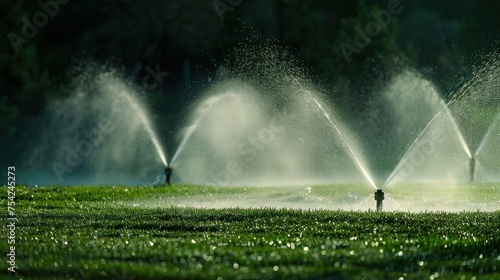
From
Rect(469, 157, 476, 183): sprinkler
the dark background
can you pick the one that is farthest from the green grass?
the dark background

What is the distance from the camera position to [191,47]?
39.5 metres

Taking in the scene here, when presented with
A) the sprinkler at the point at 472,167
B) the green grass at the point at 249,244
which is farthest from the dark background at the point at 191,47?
the green grass at the point at 249,244

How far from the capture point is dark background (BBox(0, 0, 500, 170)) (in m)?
37.2

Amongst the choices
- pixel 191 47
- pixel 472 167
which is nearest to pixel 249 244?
pixel 472 167

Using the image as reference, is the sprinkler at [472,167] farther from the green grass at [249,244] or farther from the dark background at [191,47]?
the dark background at [191,47]

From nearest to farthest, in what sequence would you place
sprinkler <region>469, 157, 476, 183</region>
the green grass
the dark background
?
the green grass
sprinkler <region>469, 157, 476, 183</region>
the dark background

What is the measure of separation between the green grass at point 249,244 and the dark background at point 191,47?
2136 centimetres

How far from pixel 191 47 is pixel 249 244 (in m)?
29.5

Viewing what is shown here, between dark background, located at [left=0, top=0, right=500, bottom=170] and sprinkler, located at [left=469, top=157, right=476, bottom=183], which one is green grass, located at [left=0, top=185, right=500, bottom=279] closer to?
sprinkler, located at [left=469, top=157, right=476, bottom=183]

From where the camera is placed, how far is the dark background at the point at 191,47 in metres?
37.2

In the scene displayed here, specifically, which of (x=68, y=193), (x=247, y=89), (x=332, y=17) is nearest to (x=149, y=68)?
(x=247, y=89)

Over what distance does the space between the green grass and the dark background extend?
841 inches

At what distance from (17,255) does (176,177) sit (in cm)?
1934

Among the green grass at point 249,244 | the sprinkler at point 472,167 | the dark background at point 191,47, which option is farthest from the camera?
the dark background at point 191,47
